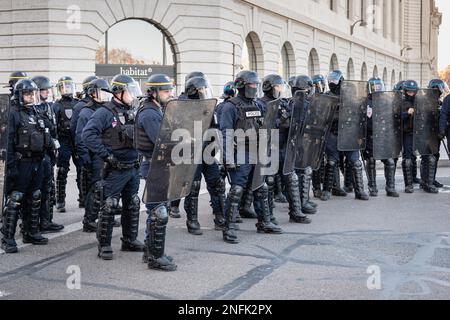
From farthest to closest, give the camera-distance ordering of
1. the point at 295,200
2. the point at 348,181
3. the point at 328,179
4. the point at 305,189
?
the point at 348,181, the point at 328,179, the point at 305,189, the point at 295,200

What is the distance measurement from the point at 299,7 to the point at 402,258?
71.0 feet

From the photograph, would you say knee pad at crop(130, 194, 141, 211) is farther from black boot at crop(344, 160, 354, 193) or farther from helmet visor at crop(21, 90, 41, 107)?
black boot at crop(344, 160, 354, 193)

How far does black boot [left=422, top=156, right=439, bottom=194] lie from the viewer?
11570 mm

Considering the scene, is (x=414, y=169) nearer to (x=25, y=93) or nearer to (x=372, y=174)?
(x=372, y=174)

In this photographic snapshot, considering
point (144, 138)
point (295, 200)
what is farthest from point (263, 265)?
point (295, 200)

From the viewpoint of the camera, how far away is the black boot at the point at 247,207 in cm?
919

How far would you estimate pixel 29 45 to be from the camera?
18453mm

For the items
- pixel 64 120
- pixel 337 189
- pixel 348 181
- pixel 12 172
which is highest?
pixel 64 120

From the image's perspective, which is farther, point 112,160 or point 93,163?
point 93,163

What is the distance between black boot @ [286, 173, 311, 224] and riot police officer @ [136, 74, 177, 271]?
2.52 metres

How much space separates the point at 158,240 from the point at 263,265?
38.9 inches

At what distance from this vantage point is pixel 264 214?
796cm
